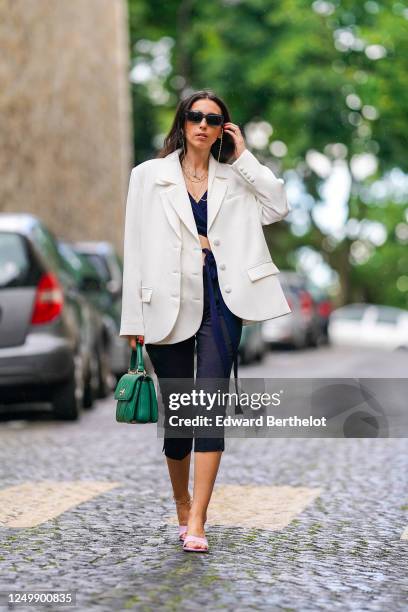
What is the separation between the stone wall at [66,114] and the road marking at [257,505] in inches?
576

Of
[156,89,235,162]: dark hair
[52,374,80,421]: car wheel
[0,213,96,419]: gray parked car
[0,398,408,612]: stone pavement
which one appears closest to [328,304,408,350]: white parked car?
[52,374,80,421]: car wheel

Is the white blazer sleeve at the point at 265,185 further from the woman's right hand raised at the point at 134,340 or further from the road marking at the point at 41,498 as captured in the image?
the road marking at the point at 41,498

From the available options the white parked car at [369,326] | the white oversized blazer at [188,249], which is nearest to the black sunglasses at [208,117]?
the white oversized blazer at [188,249]

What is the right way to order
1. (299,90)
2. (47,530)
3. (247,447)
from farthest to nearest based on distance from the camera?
1. (299,90)
2. (247,447)
3. (47,530)

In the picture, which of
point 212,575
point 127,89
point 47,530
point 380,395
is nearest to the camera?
point 212,575

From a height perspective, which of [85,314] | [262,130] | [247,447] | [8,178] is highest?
[262,130]

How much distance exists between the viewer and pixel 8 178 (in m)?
22.5

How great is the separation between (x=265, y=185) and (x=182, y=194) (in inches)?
12.8

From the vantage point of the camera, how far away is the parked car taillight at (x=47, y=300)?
11.2 metres

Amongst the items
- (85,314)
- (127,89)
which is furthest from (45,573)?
(127,89)

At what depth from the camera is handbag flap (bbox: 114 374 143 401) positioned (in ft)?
18.9

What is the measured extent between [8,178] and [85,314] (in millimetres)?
9908

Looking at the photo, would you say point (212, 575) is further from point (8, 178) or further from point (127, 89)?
point (127, 89)

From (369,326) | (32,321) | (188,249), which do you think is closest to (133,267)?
(188,249)
